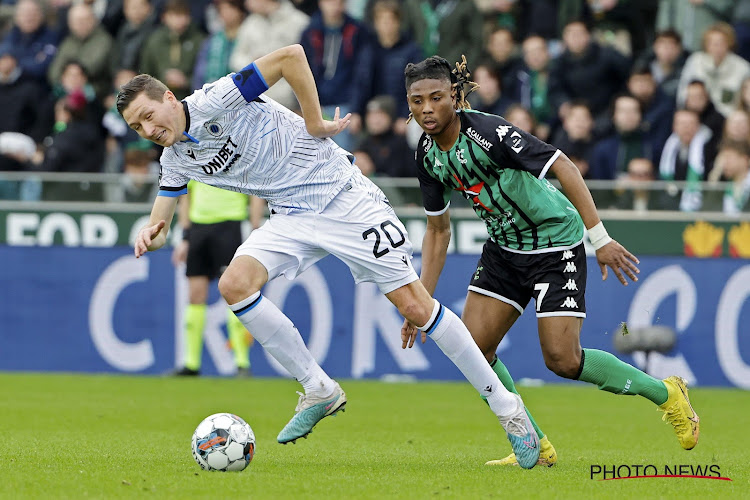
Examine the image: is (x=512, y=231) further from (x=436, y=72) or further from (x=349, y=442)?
(x=349, y=442)

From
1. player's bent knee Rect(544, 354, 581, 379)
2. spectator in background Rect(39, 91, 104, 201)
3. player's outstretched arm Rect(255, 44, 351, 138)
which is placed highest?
player's outstretched arm Rect(255, 44, 351, 138)

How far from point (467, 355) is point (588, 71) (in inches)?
330

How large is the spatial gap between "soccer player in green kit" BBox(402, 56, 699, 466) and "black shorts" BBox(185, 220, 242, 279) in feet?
18.6

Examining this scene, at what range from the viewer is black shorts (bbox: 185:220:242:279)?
496 inches

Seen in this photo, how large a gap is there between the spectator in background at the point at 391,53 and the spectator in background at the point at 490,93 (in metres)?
0.83

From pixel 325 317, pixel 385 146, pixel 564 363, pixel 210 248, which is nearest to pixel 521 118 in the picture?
pixel 385 146

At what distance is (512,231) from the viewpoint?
708cm

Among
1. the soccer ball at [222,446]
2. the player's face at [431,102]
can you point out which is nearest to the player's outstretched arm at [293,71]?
the player's face at [431,102]

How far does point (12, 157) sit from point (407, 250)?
9.27 m

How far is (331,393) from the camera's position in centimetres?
704

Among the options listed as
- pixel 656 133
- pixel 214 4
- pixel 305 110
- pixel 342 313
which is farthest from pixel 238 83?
pixel 214 4

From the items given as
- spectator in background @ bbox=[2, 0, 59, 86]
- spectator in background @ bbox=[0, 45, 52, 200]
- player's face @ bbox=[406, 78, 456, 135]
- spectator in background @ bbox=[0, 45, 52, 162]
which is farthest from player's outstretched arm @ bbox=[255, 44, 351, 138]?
spectator in background @ bbox=[2, 0, 59, 86]

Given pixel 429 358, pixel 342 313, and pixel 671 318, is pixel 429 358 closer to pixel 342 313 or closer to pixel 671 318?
pixel 342 313

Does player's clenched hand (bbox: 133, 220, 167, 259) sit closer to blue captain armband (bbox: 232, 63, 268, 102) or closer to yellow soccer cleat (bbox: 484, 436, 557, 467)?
blue captain armband (bbox: 232, 63, 268, 102)
